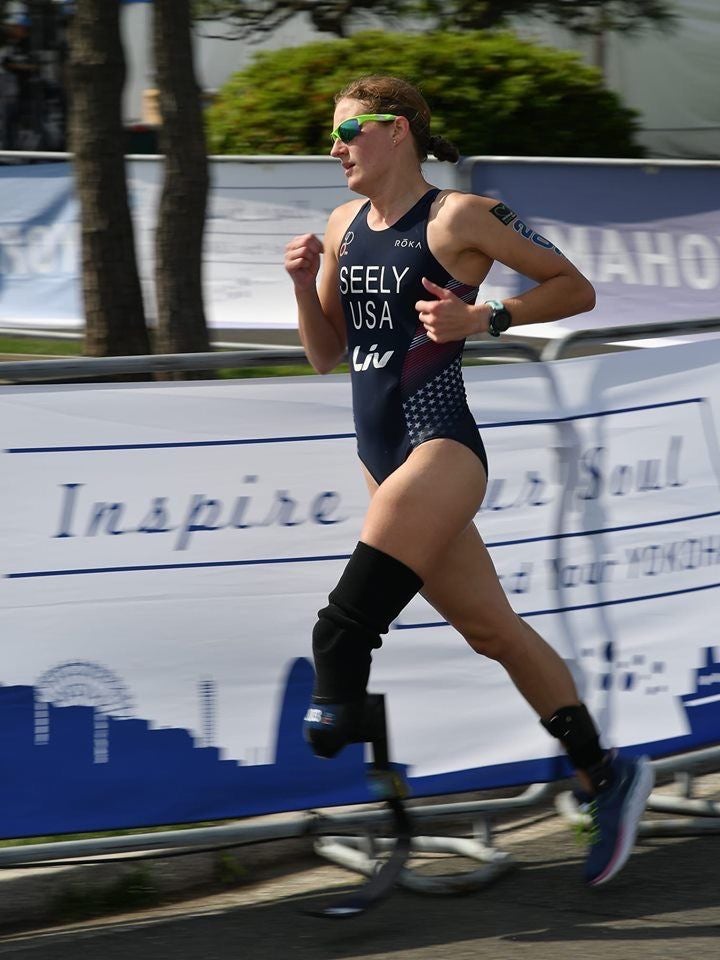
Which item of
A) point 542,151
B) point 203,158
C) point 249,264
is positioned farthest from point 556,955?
point 542,151

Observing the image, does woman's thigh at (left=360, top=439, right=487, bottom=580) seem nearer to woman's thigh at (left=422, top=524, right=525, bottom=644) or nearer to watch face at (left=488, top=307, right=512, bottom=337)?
woman's thigh at (left=422, top=524, right=525, bottom=644)

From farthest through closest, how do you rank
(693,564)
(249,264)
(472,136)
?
(472,136)
(249,264)
(693,564)

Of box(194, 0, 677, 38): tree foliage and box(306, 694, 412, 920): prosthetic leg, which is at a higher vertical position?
box(194, 0, 677, 38): tree foliage

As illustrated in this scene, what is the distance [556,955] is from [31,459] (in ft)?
5.75

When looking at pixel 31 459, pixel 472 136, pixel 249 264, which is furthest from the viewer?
pixel 472 136

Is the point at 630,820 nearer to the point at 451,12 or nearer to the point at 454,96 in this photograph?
the point at 454,96

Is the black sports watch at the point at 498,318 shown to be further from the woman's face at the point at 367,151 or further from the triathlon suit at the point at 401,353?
the woman's face at the point at 367,151

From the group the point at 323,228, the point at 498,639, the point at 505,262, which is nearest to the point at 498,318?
the point at 505,262

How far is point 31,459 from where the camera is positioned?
4176 mm

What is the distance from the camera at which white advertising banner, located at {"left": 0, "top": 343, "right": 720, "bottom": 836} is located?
4.20 meters

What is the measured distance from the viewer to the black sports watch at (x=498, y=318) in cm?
406

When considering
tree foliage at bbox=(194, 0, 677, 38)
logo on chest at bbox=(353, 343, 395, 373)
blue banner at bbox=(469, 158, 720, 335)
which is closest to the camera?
logo on chest at bbox=(353, 343, 395, 373)

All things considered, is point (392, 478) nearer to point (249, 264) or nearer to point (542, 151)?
point (249, 264)

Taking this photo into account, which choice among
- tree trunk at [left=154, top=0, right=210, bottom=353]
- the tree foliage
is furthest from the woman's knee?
the tree foliage
